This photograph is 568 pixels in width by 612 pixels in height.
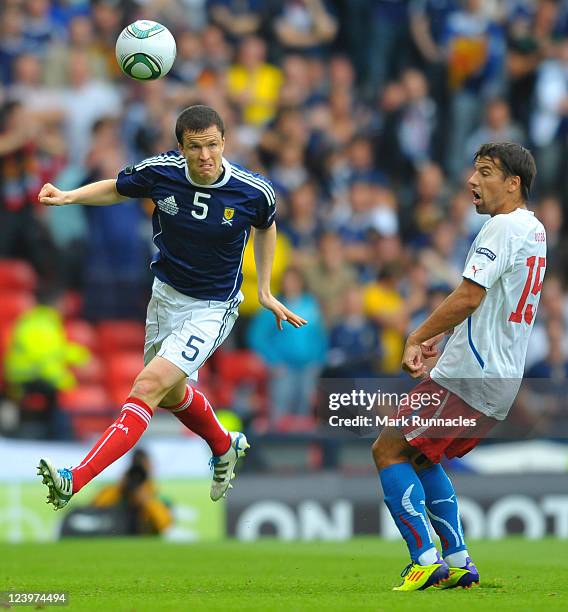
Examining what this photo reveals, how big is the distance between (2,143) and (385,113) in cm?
552

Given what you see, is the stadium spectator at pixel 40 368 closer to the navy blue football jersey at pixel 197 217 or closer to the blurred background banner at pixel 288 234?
the blurred background banner at pixel 288 234

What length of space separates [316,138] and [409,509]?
1098 cm

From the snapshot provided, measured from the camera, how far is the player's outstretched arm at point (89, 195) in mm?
8922

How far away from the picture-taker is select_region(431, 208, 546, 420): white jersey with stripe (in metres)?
8.01

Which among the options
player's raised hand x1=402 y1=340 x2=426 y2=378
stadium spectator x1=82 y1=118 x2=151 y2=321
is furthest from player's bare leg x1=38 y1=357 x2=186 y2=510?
stadium spectator x1=82 y1=118 x2=151 y2=321

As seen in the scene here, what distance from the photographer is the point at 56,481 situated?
826cm

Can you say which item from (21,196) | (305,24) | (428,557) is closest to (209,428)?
(428,557)

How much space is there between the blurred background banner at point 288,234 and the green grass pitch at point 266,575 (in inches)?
52.2

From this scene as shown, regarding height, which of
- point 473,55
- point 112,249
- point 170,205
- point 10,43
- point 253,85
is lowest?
point 170,205

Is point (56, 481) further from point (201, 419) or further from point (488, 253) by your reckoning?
point (488, 253)

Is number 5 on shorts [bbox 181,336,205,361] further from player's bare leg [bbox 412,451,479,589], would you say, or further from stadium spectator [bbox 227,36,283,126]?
stadium spectator [bbox 227,36,283,126]

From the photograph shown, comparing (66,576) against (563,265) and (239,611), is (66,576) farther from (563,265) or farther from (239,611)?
(563,265)

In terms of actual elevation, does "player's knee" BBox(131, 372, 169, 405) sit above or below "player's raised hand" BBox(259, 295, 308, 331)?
below

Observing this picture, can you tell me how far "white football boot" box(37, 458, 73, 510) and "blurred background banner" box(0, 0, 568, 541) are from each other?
6078 mm
